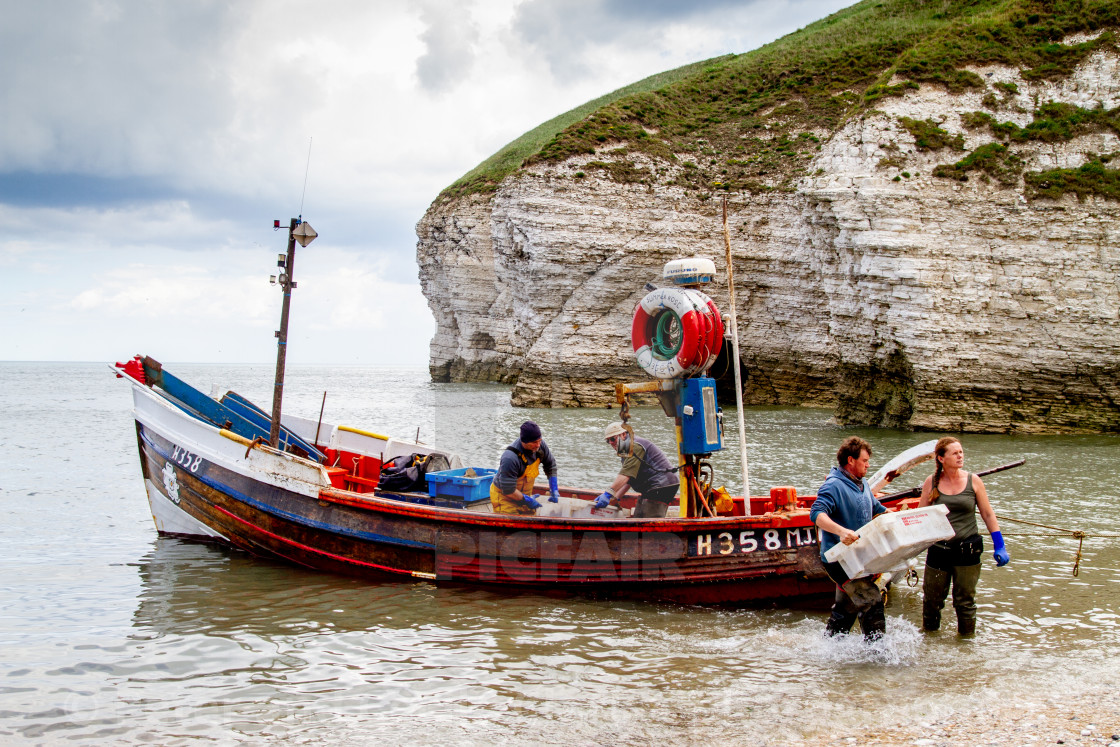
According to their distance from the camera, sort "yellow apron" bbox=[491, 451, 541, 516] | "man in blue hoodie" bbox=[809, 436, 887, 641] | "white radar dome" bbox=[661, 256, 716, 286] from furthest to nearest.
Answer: "yellow apron" bbox=[491, 451, 541, 516] → "white radar dome" bbox=[661, 256, 716, 286] → "man in blue hoodie" bbox=[809, 436, 887, 641]

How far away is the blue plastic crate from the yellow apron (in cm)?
58

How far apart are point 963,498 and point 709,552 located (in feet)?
8.08

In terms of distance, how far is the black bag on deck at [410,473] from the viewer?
9.95 meters

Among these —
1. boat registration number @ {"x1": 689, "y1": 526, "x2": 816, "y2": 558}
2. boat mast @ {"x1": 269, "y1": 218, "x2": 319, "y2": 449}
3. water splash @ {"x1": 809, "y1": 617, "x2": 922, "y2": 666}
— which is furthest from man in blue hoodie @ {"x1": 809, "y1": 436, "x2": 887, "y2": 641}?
boat mast @ {"x1": 269, "y1": 218, "x2": 319, "y2": 449}

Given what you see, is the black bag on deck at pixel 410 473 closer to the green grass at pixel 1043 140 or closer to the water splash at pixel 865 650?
the water splash at pixel 865 650

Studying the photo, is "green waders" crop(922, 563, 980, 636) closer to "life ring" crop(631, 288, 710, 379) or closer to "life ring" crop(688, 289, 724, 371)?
"life ring" crop(688, 289, 724, 371)

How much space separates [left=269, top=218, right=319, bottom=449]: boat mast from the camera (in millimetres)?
10289

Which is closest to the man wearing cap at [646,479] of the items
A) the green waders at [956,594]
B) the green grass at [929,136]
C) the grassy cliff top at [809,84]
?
the green waders at [956,594]

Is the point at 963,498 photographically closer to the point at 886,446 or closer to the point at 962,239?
the point at 886,446

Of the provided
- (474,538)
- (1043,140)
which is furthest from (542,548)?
(1043,140)

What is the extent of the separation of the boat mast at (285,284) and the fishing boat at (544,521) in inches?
0.8

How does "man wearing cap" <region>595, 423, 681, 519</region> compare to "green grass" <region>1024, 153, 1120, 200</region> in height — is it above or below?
below

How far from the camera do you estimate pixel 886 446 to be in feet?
70.0

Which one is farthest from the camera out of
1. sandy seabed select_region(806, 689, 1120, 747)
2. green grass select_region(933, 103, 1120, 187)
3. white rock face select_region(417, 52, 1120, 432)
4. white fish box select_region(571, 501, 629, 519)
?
green grass select_region(933, 103, 1120, 187)
